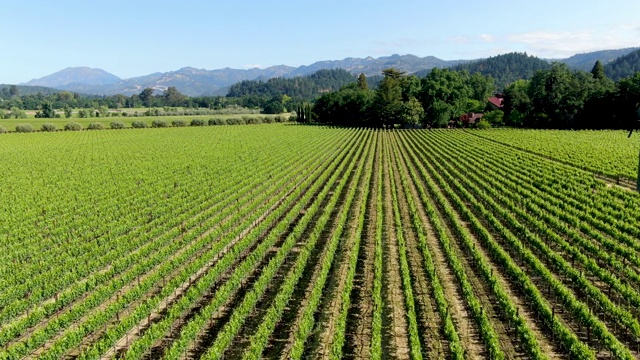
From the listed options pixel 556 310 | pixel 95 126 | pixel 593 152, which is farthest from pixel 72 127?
pixel 556 310

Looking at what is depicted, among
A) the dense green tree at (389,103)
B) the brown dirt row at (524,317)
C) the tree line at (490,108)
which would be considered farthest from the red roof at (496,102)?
the brown dirt row at (524,317)

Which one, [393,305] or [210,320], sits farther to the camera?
[393,305]

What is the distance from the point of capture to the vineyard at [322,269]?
1349 cm

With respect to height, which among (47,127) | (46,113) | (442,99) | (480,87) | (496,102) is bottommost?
→ (47,127)

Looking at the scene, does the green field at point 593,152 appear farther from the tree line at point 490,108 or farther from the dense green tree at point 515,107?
the dense green tree at point 515,107

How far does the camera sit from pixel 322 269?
18.4 m

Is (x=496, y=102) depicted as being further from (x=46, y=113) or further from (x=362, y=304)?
(x=46, y=113)

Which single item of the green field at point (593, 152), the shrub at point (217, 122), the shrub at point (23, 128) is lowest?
the green field at point (593, 152)

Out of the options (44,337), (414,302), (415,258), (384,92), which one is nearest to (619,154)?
(415,258)

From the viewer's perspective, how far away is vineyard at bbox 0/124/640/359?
44.3 ft

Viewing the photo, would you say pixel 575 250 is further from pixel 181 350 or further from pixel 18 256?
Result: pixel 18 256

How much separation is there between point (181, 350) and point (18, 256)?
42.5 feet

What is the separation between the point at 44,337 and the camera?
13.6m

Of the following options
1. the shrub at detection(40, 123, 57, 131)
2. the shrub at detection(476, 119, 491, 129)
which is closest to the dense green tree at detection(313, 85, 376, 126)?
the shrub at detection(476, 119, 491, 129)
